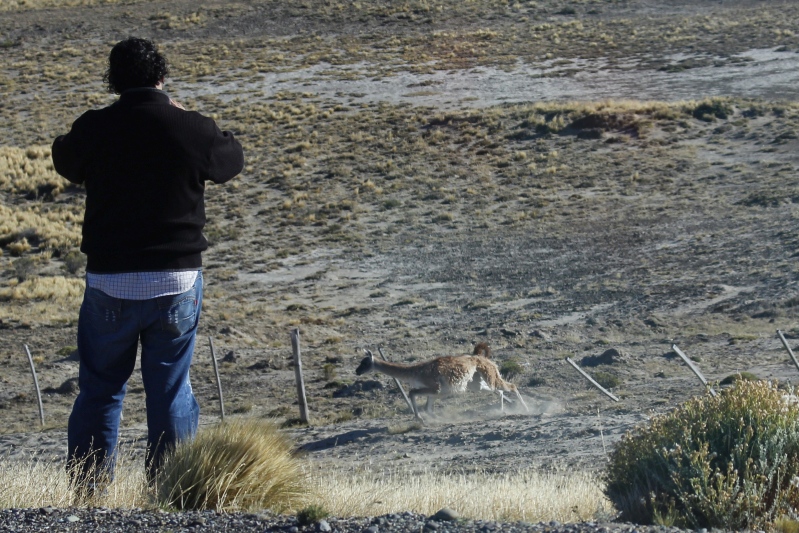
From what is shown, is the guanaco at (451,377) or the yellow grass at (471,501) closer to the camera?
the yellow grass at (471,501)

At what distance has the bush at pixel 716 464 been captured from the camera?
422 centimetres

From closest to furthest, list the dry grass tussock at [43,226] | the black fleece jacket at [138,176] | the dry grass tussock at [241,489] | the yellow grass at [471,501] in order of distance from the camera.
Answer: the black fleece jacket at [138,176] → the dry grass tussock at [241,489] → the yellow grass at [471,501] → the dry grass tussock at [43,226]

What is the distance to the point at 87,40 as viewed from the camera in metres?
63.6

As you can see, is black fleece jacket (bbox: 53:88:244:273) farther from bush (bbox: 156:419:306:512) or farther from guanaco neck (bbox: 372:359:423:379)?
guanaco neck (bbox: 372:359:423:379)

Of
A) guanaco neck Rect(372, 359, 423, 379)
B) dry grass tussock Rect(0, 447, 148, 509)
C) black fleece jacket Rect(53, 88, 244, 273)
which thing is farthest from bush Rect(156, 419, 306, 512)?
guanaco neck Rect(372, 359, 423, 379)

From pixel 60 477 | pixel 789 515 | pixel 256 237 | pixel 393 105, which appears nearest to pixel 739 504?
pixel 789 515

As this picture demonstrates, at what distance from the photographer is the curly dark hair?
4.25 meters

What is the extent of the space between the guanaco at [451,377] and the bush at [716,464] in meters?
7.86

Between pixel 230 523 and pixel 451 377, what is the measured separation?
29.8 ft

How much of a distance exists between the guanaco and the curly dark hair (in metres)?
8.98

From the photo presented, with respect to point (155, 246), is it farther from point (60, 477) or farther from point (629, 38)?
point (629, 38)

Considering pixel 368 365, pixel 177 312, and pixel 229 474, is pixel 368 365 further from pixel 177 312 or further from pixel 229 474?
pixel 177 312

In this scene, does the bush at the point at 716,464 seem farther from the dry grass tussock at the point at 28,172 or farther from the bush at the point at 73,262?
the dry grass tussock at the point at 28,172

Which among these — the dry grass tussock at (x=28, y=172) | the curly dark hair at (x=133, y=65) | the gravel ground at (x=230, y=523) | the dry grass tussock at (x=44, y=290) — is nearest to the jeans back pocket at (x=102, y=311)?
the gravel ground at (x=230, y=523)
